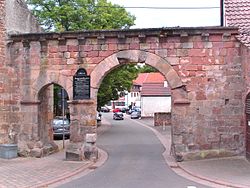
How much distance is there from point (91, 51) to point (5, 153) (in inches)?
203

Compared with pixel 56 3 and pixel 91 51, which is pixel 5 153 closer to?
pixel 91 51

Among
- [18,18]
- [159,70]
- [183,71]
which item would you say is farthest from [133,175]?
[18,18]

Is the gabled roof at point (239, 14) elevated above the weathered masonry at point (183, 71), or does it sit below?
above

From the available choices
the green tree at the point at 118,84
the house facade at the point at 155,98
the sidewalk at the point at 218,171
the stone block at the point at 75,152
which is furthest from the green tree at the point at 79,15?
the house facade at the point at 155,98

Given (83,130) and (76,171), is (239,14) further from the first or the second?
(76,171)

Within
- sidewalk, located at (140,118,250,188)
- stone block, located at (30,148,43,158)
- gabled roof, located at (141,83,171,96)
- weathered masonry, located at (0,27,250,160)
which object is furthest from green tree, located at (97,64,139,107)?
gabled roof, located at (141,83,171,96)

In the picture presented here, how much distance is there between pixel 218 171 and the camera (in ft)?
42.2

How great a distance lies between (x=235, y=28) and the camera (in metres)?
15.4

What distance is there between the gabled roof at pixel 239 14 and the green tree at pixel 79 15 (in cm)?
1518

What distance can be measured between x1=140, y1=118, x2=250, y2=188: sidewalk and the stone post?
117 inches

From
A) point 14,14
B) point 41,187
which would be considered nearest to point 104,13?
point 14,14

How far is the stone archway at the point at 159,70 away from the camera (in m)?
15.6

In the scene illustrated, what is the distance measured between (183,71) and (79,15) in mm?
17631

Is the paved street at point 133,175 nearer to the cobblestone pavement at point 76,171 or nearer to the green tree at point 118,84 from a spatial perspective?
the cobblestone pavement at point 76,171
